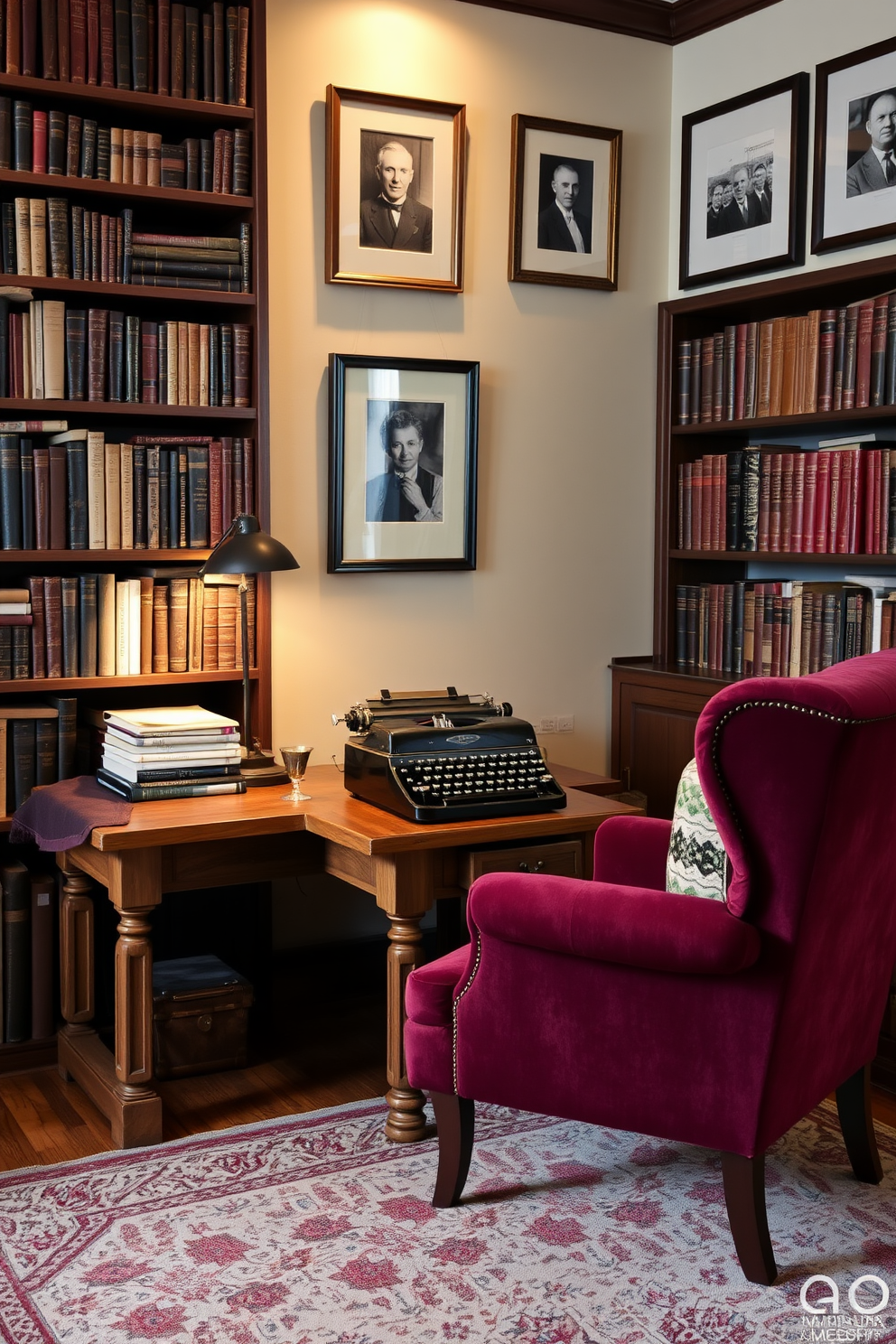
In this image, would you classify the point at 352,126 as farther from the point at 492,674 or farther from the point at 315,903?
the point at 315,903

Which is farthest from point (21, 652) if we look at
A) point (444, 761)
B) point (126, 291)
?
point (444, 761)

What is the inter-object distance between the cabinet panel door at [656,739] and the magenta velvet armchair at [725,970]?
4.79 feet

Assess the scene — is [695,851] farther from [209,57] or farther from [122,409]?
[209,57]

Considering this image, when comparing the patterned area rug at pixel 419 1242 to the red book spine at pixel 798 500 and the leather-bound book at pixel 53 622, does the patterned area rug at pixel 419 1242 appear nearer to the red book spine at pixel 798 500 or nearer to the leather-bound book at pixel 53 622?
the leather-bound book at pixel 53 622

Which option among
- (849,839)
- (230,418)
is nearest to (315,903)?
(230,418)

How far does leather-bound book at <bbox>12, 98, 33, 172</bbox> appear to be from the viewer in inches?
128

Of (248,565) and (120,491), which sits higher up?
A: (120,491)

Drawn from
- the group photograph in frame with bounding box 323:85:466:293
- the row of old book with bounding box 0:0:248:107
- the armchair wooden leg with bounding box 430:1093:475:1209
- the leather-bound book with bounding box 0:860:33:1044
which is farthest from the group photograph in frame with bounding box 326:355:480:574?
the armchair wooden leg with bounding box 430:1093:475:1209

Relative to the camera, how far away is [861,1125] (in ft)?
9.16

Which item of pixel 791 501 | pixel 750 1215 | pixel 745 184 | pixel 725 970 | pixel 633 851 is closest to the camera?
pixel 725 970

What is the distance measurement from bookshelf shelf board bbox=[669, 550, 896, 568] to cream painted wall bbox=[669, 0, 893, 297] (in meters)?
0.84

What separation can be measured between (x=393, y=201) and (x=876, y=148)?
1.39 m

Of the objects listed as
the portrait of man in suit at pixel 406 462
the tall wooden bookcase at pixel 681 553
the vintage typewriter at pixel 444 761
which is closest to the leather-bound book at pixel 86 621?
the vintage typewriter at pixel 444 761

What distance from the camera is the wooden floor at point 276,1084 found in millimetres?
3084
